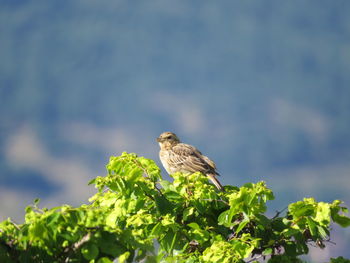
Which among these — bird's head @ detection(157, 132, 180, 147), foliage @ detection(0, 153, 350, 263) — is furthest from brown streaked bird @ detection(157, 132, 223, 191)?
foliage @ detection(0, 153, 350, 263)

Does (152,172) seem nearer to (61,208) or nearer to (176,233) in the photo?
(176,233)

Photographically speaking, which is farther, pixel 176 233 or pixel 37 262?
pixel 176 233

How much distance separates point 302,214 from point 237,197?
1.13 metres

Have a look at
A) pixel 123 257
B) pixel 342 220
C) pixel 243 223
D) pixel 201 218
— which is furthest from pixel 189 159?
pixel 123 257

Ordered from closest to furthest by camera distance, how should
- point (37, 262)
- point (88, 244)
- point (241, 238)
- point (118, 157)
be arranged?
point (88, 244) → point (37, 262) → point (241, 238) → point (118, 157)

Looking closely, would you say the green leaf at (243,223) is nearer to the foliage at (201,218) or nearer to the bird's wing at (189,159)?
the foliage at (201,218)

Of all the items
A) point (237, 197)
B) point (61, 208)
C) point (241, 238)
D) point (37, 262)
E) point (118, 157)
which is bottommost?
point (37, 262)

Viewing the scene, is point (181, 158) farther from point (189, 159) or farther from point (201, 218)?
point (201, 218)

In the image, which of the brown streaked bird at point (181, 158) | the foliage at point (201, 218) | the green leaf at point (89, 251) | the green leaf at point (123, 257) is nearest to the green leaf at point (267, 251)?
the foliage at point (201, 218)

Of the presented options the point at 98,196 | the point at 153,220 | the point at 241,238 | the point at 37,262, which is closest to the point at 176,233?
the point at 153,220

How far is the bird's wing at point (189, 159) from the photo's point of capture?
49.9ft

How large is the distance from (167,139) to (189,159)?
6.06 ft

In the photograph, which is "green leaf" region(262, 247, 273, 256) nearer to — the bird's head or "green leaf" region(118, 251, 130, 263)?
"green leaf" region(118, 251, 130, 263)

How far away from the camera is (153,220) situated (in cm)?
859
